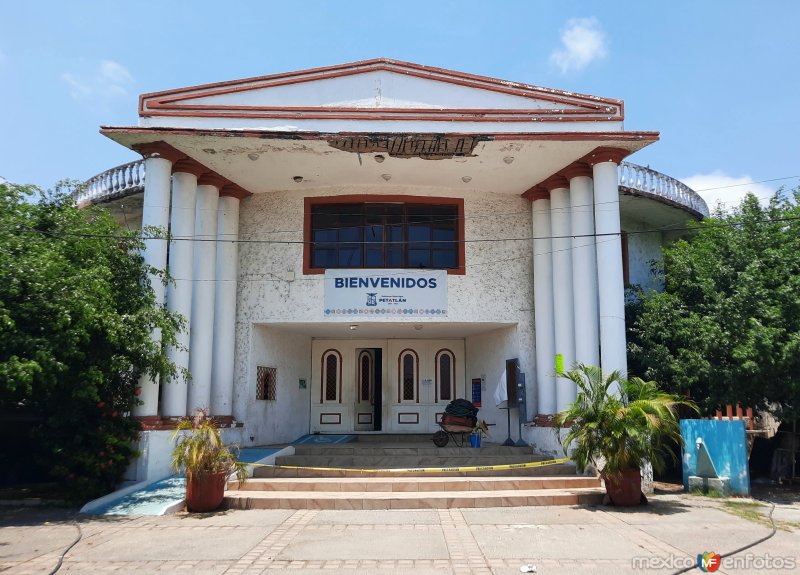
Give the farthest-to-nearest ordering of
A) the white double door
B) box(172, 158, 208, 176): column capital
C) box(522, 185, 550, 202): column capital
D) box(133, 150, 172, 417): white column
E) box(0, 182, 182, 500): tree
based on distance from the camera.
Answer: the white double door → box(522, 185, 550, 202): column capital → box(172, 158, 208, 176): column capital → box(133, 150, 172, 417): white column → box(0, 182, 182, 500): tree

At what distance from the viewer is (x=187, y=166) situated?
13688 mm

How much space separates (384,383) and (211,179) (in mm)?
6647

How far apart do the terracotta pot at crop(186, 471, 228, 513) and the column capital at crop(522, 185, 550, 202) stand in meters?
8.90

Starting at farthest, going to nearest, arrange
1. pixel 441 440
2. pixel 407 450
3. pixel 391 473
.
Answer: pixel 441 440, pixel 407 450, pixel 391 473

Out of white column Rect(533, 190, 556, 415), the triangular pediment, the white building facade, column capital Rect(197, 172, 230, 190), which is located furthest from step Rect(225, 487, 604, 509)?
the triangular pediment

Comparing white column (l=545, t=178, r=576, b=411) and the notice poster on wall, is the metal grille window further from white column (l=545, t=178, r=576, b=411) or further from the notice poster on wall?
white column (l=545, t=178, r=576, b=411)

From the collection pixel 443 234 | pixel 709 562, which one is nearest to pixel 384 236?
pixel 443 234

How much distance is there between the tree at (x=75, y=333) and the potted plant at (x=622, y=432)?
6.97 meters

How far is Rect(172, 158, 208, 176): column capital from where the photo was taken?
535 inches

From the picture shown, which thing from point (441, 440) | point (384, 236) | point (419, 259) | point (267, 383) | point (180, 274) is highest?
point (384, 236)

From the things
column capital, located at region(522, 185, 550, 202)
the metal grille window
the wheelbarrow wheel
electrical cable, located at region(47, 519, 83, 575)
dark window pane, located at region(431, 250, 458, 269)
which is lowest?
electrical cable, located at region(47, 519, 83, 575)

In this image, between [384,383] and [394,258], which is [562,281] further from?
[384,383]

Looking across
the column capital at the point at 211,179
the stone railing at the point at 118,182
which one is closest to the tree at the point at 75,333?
the column capital at the point at 211,179

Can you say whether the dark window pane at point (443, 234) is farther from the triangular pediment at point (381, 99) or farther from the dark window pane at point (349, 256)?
the triangular pediment at point (381, 99)
